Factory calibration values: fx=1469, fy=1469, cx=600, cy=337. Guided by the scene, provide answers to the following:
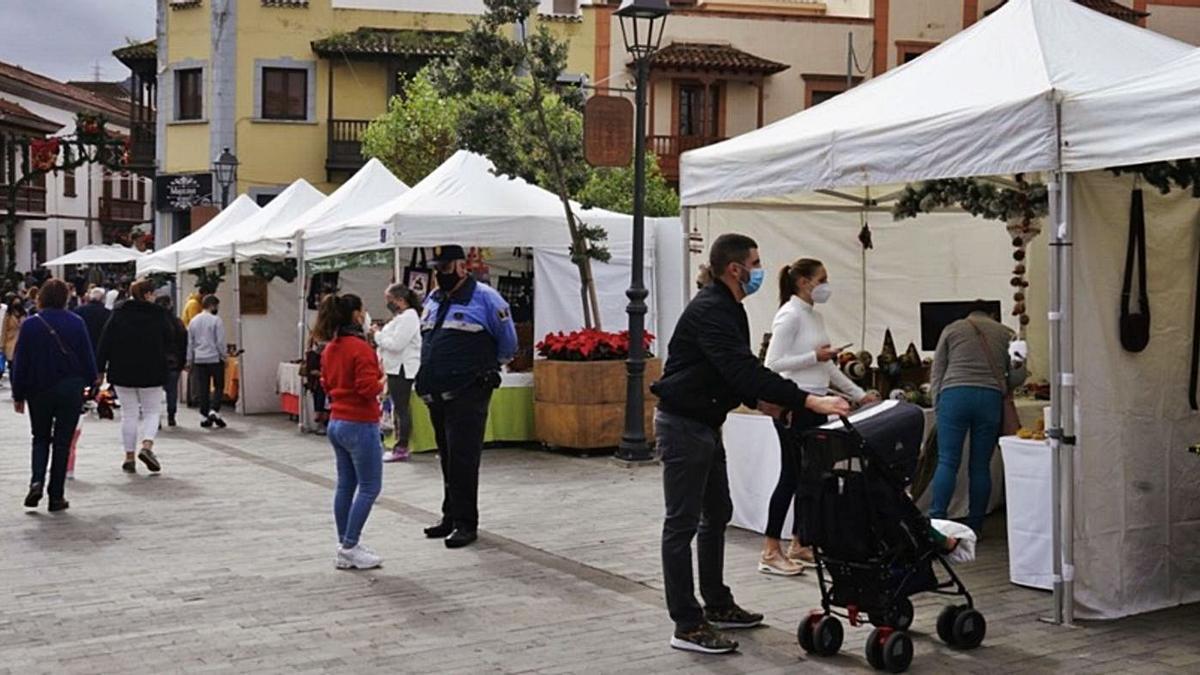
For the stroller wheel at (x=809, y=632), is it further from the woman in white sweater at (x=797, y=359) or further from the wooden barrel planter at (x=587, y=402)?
the wooden barrel planter at (x=587, y=402)

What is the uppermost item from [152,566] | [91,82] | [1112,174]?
[91,82]

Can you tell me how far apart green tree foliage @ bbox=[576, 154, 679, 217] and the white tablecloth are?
62.7 feet

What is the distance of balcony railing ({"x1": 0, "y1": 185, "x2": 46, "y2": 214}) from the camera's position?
6066 cm

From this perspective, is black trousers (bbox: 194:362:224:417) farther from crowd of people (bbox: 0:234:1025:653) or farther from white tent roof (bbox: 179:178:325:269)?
crowd of people (bbox: 0:234:1025:653)

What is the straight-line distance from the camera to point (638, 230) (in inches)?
536

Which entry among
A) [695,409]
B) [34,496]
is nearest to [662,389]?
[695,409]

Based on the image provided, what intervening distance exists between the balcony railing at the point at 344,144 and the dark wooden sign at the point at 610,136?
24.4m

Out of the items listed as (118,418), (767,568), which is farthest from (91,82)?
(767,568)

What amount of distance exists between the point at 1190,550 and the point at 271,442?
10745mm

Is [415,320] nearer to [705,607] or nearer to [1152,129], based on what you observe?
[705,607]

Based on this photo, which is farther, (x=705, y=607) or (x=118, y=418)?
(x=118, y=418)

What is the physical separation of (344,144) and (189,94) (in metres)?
4.65

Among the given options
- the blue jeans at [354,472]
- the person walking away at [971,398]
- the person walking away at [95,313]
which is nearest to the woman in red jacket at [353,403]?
the blue jeans at [354,472]

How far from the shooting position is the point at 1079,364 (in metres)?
7.14
